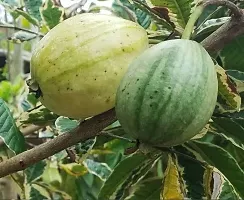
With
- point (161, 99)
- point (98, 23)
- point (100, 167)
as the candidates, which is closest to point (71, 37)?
point (98, 23)

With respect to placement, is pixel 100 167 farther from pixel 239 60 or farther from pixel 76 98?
pixel 76 98

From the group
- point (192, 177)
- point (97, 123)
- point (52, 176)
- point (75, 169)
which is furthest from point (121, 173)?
point (52, 176)

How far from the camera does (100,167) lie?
134 cm

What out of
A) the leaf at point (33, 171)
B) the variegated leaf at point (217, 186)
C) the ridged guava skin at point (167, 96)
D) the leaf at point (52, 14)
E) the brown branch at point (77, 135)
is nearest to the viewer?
the ridged guava skin at point (167, 96)

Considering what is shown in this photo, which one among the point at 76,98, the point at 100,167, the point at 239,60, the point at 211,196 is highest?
the point at 76,98

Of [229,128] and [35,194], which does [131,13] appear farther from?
[35,194]

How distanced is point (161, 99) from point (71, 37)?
147 millimetres

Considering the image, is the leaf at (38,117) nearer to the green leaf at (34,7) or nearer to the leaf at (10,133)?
the leaf at (10,133)

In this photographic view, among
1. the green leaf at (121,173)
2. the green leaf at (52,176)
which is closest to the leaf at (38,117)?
the green leaf at (121,173)

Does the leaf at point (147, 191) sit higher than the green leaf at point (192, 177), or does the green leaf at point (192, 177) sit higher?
the green leaf at point (192, 177)

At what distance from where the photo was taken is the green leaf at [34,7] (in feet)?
4.29

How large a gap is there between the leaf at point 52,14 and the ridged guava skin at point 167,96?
54 cm

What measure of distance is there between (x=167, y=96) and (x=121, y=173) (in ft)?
1.70

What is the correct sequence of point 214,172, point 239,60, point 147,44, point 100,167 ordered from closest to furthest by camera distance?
point 147,44 → point 214,172 → point 239,60 → point 100,167
